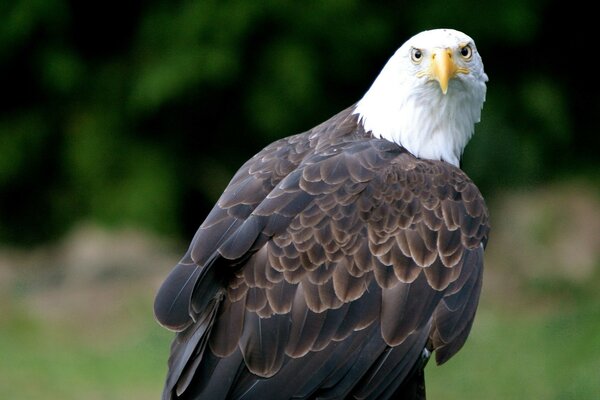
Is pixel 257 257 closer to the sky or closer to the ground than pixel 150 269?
closer to the sky

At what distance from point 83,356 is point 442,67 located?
3.90 meters

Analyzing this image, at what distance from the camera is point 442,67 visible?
4.64 m

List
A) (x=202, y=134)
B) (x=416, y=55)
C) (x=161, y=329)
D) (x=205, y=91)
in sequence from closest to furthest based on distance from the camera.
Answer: (x=416, y=55), (x=161, y=329), (x=205, y=91), (x=202, y=134)

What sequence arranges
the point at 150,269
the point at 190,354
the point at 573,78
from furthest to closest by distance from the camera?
the point at 573,78 → the point at 150,269 → the point at 190,354

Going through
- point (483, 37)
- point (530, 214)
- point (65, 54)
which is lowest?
point (530, 214)

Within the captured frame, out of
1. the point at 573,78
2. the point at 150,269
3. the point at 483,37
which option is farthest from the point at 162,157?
the point at 573,78

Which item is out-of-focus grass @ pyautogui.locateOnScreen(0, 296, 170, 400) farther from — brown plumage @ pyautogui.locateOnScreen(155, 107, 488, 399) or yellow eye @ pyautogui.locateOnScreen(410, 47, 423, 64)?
yellow eye @ pyautogui.locateOnScreen(410, 47, 423, 64)

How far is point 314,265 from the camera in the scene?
449cm

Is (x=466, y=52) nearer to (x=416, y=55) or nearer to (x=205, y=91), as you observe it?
(x=416, y=55)

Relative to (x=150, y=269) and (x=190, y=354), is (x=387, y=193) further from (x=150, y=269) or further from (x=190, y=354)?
(x=150, y=269)

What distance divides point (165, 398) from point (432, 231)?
3.73 ft

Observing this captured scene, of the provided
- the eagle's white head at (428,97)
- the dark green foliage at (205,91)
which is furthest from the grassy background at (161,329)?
the eagle's white head at (428,97)

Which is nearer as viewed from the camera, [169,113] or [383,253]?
[383,253]

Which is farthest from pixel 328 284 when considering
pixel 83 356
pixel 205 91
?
pixel 205 91
